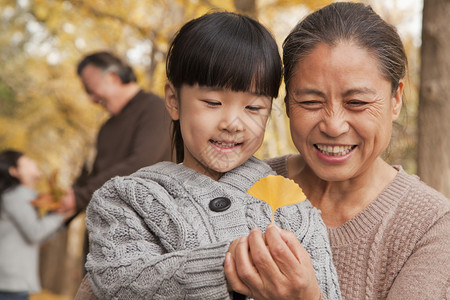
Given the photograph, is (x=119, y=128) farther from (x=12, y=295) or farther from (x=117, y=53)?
(x=117, y=53)

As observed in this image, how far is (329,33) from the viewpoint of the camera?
1.97m

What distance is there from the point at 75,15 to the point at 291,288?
23.7 ft

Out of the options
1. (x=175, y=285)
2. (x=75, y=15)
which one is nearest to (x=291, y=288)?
(x=175, y=285)

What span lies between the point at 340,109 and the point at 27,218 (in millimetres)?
4413

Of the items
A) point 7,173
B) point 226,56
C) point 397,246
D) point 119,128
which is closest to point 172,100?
point 226,56

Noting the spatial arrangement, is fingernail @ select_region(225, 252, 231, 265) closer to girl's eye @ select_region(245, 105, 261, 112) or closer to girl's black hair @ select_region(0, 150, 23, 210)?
girl's eye @ select_region(245, 105, 261, 112)

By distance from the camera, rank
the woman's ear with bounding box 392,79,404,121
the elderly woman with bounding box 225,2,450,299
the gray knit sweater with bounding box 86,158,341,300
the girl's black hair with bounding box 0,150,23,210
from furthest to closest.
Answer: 1. the girl's black hair with bounding box 0,150,23,210
2. the woman's ear with bounding box 392,79,404,121
3. the elderly woman with bounding box 225,2,450,299
4. the gray knit sweater with bounding box 86,158,341,300

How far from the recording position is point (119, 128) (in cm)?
463

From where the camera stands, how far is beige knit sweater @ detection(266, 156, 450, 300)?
1.78 metres

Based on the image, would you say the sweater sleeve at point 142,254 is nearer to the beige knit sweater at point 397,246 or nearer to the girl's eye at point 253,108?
the girl's eye at point 253,108

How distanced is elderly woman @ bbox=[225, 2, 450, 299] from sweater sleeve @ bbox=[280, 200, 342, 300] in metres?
0.24

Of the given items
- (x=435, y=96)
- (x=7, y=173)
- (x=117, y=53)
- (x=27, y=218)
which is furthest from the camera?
(x=117, y=53)

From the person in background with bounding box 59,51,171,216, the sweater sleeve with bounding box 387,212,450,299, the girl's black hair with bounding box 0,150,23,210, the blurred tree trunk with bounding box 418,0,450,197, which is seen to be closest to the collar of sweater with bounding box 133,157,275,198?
the sweater sleeve with bounding box 387,212,450,299

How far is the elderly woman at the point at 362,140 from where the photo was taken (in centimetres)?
189
